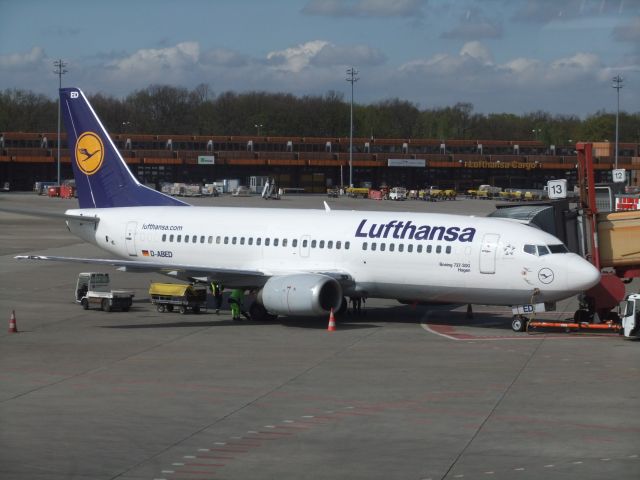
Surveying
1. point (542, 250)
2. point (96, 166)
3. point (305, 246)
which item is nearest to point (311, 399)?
point (542, 250)

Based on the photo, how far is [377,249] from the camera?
39.0 meters

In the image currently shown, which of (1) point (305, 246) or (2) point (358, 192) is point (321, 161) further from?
(1) point (305, 246)

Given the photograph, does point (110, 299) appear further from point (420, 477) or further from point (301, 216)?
point (420, 477)

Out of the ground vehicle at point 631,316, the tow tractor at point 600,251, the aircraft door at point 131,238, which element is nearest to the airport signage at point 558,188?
the tow tractor at point 600,251

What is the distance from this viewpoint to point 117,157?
48.1 m

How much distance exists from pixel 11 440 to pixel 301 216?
73.2 ft

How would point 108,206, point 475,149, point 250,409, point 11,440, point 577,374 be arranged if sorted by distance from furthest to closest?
point 475,149, point 108,206, point 577,374, point 250,409, point 11,440

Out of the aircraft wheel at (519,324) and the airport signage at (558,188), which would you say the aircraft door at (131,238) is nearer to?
the aircraft wheel at (519,324)

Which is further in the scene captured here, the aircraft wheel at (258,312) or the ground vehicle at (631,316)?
the aircraft wheel at (258,312)

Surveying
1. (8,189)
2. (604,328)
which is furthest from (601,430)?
(8,189)

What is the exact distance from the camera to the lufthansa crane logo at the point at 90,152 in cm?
4788

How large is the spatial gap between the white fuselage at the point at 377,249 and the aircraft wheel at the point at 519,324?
62 cm

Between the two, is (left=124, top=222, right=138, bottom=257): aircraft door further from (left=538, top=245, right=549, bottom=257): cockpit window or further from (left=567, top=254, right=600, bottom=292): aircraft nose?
(left=567, top=254, right=600, bottom=292): aircraft nose

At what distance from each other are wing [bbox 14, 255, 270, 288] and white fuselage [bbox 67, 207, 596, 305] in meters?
0.96
